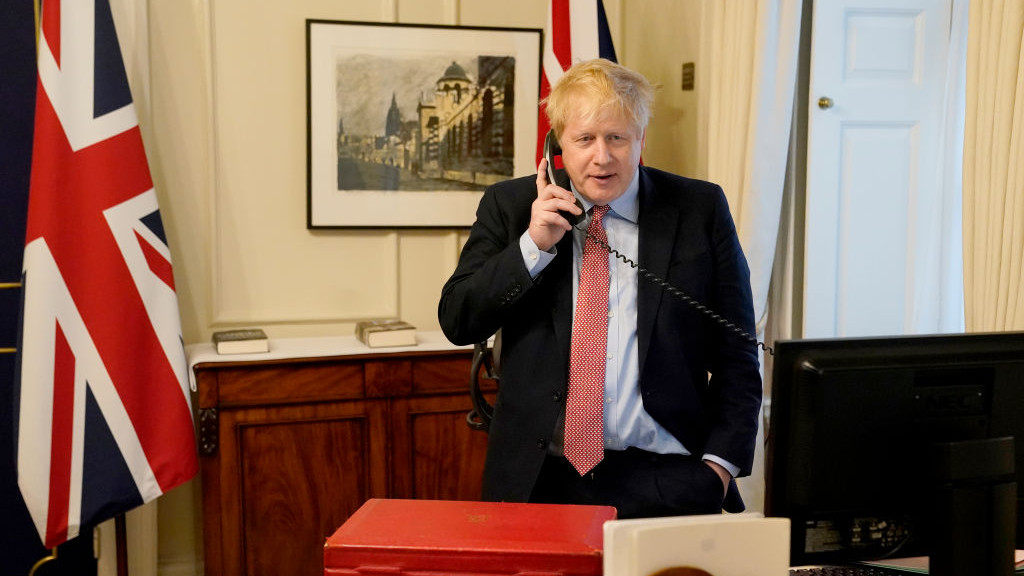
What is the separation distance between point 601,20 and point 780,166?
0.98m

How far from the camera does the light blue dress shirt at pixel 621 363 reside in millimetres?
1900

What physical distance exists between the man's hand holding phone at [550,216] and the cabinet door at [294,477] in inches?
68.9

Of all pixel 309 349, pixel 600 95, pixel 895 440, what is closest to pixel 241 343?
pixel 309 349

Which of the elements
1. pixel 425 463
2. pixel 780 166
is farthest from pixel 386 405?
pixel 780 166

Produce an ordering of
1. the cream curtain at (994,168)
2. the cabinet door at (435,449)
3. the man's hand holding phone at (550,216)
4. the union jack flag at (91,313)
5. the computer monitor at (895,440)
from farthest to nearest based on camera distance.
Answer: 1. the cabinet door at (435,449)
2. the union jack flag at (91,313)
3. the cream curtain at (994,168)
4. the man's hand holding phone at (550,216)
5. the computer monitor at (895,440)

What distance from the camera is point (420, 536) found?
117 centimetres

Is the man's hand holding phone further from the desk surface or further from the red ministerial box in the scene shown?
the desk surface

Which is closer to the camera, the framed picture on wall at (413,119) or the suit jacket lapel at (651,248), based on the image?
the suit jacket lapel at (651,248)

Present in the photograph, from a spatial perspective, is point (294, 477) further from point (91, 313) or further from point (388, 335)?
point (91, 313)

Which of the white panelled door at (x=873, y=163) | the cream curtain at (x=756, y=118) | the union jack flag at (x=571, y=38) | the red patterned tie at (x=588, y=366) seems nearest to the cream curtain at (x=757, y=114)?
the cream curtain at (x=756, y=118)

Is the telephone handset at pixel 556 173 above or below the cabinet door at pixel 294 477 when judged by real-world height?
above

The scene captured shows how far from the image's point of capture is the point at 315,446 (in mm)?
3385

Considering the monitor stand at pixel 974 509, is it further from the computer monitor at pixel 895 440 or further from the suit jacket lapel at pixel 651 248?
the suit jacket lapel at pixel 651 248

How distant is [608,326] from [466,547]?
0.87m
